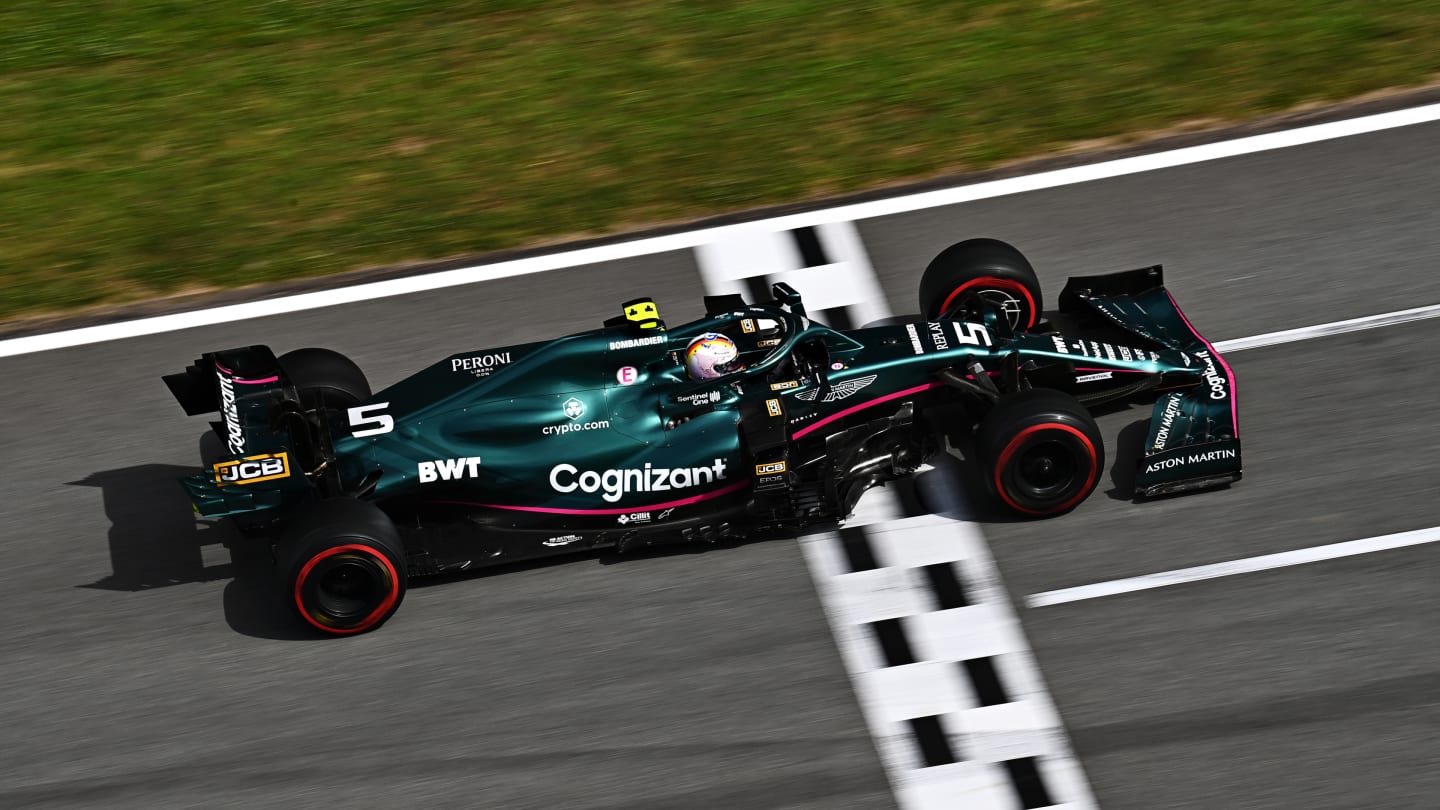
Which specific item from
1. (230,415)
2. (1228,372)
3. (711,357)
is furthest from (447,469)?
(1228,372)

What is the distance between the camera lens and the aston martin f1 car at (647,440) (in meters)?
8.22

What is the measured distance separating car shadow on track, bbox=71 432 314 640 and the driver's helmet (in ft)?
7.97

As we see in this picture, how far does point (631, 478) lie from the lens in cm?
834

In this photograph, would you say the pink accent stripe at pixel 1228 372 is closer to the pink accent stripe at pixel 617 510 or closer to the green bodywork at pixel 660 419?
the green bodywork at pixel 660 419

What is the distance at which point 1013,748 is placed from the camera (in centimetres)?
747

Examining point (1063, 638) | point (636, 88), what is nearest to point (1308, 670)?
point (1063, 638)

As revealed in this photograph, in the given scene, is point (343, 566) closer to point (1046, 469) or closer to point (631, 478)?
point (631, 478)

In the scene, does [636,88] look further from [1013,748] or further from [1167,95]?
[1013,748]

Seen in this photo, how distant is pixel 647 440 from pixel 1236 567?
9.97 feet

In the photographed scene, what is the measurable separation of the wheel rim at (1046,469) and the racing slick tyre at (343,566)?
122 inches

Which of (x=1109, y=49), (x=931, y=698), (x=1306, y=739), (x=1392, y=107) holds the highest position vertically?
(x=1109, y=49)


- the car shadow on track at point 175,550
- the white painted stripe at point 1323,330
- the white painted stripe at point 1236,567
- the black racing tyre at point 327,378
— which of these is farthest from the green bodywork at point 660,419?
the white painted stripe at point 1323,330

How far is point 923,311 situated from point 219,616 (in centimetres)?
430

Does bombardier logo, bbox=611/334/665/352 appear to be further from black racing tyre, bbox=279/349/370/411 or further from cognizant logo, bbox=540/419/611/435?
black racing tyre, bbox=279/349/370/411
